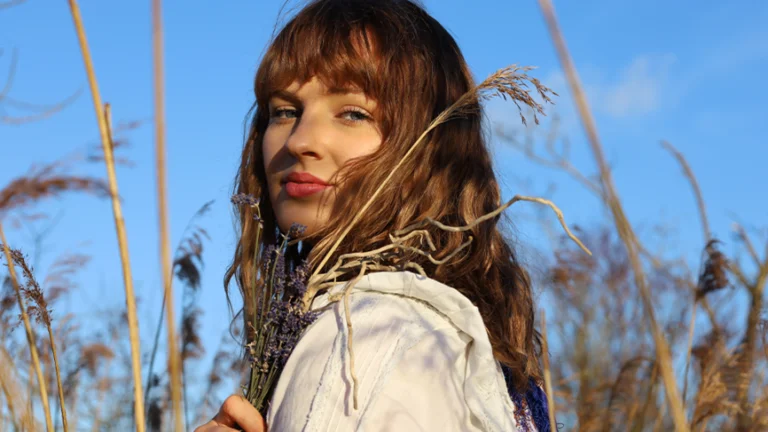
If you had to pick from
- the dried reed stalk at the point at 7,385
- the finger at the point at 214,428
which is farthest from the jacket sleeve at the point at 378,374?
the dried reed stalk at the point at 7,385

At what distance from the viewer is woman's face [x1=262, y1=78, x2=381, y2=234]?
→ 6.45 ft

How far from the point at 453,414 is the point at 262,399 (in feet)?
1.22

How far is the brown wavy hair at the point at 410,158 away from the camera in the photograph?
189cm

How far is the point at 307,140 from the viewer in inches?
77.6

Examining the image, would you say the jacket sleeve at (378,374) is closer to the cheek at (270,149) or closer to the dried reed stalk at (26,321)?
the dried reed stalk at (26,321)

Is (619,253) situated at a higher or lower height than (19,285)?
higher

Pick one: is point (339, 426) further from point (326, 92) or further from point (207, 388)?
point (207, 388)

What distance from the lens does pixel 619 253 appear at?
15.0 feet

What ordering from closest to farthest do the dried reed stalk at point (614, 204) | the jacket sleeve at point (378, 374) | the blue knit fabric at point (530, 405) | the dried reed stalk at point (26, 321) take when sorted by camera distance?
the dried reed stalk at point (614, 204)
the jacket sleeve at point (378, 374)
the dried reed stalk at point (26, 321)
the blue knit fabric at point (530, 405)

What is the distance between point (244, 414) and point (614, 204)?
0.95 metres

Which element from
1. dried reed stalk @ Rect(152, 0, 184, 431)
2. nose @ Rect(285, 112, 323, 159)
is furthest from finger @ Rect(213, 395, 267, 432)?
nose @ Rect(285, 112, 323, 159)

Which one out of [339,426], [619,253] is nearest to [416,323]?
[339,426]

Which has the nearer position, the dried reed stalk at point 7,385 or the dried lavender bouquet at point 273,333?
the dried lavender bouquet at point 273,333

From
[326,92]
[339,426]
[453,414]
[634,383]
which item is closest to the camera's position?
[339,426]
